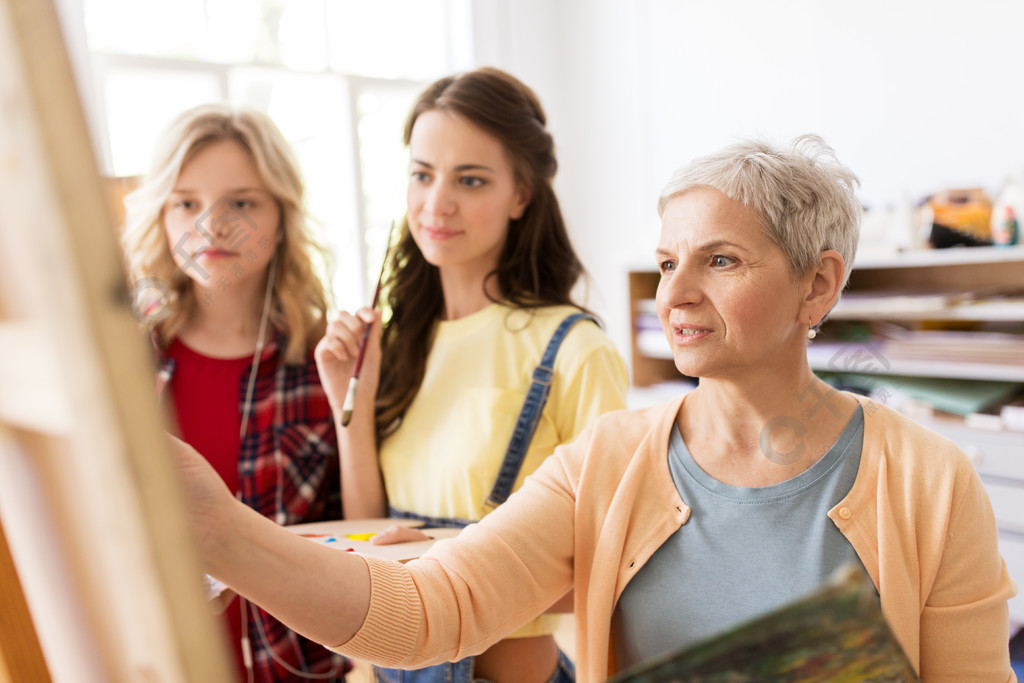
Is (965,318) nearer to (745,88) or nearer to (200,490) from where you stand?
(745,88)

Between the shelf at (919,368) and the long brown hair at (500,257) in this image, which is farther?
the shelf at (919,368)

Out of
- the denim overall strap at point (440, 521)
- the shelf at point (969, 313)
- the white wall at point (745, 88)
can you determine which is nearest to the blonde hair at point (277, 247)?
the denim overall strap at point (440, 521)

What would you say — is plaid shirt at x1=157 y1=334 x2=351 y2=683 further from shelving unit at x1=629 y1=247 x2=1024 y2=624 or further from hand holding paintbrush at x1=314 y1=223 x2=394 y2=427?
shelving unit at x1=629 y1=247 x2=1024 y2=624

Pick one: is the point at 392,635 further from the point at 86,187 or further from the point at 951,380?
the point at 951,380

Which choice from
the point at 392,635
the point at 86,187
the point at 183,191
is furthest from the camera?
the point at 183,191

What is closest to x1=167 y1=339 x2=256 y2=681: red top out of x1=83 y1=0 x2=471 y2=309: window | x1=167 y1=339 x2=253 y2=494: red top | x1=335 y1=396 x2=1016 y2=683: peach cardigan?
x1=167 y1=339 x2=253 y2=494: red top

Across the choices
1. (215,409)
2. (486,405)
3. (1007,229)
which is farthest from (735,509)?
(1007,229)

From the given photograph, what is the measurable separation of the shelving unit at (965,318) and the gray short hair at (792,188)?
1484mm

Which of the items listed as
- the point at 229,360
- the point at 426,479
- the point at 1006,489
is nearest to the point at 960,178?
the point at 1006,489

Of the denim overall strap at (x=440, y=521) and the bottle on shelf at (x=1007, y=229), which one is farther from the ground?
the bottle on shelf at (x=1007, y=229)

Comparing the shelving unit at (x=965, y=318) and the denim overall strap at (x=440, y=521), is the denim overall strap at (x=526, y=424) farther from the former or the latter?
the shelving unit at (x=965, y=318)

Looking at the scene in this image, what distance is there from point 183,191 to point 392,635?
0.87 meters

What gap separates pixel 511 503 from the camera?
0.98m

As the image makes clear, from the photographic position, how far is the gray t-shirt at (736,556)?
871 mm
